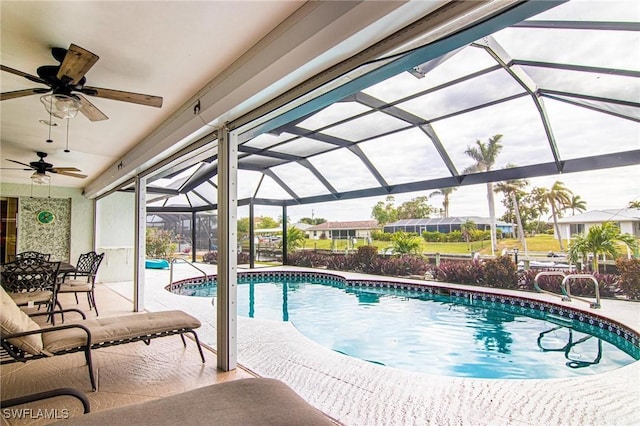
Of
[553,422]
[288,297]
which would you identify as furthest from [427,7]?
[288,297]

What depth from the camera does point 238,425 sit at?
144 centimetres

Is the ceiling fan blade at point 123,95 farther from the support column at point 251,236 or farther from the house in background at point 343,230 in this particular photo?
the house in background at point 343,230

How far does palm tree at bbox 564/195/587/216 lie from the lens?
9.21 meters

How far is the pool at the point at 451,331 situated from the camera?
4.19m

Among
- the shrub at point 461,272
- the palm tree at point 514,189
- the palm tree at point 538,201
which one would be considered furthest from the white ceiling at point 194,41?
the palm tree at point 514,189

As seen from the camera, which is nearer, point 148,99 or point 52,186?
point 148,99

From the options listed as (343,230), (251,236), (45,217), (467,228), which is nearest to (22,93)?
(45,217)

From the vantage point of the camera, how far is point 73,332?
2.78m

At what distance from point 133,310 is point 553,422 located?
18.9 ft

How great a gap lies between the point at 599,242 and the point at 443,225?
432cm

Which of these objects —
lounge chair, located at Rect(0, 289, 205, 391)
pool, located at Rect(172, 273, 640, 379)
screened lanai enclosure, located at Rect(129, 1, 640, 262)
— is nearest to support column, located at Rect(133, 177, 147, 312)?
screened lanai enclosure, located at Rect(129, 1, 640, 262)

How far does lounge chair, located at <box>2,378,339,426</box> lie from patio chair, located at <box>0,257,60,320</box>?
342 centimetres

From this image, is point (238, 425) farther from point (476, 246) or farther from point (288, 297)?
point (476, 246)

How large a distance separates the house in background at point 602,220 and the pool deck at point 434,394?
18.1ft
